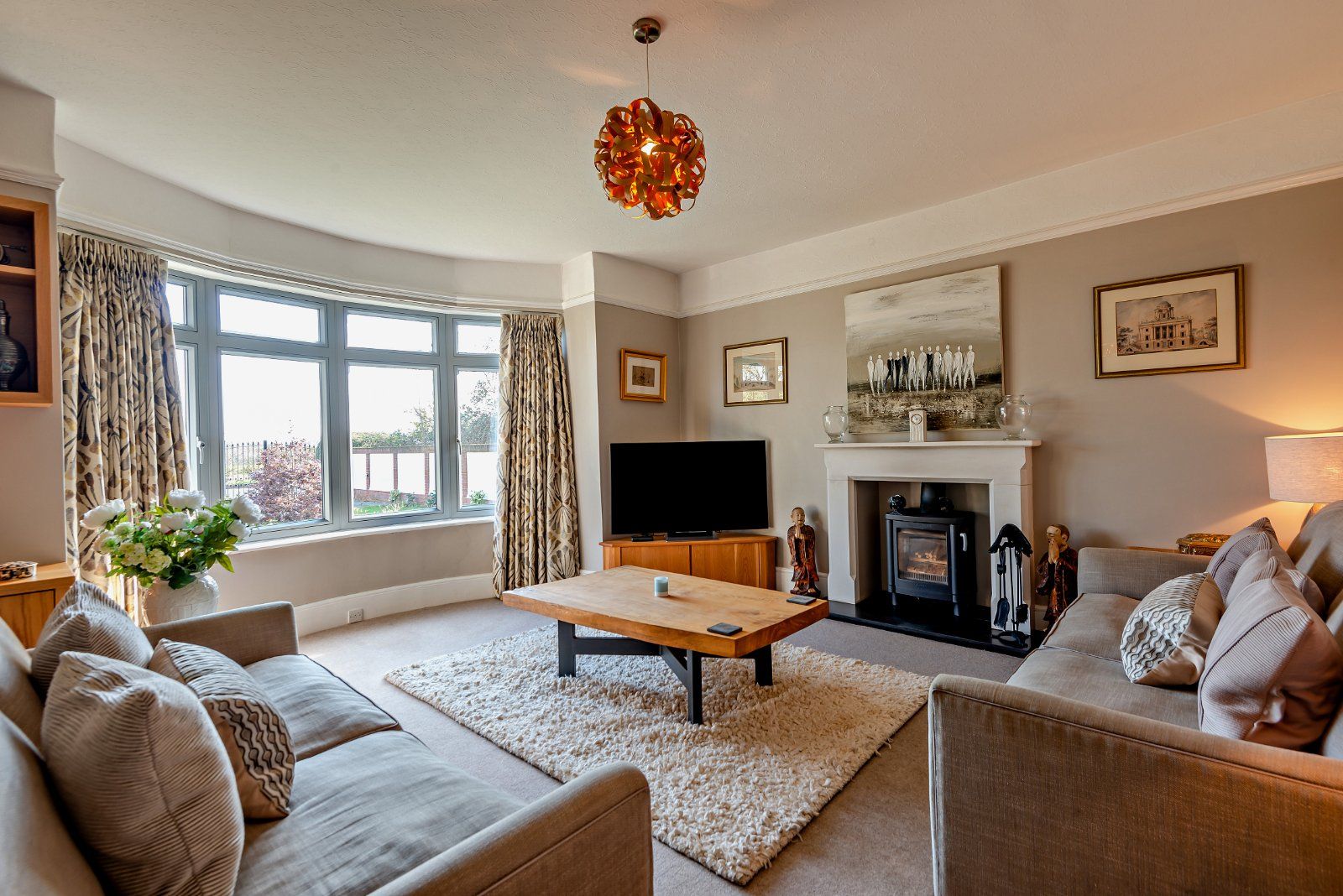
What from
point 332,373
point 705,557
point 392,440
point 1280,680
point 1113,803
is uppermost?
point 332,373

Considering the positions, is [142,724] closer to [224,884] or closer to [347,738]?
[224,884]

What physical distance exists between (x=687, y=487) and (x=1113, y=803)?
11.7ft

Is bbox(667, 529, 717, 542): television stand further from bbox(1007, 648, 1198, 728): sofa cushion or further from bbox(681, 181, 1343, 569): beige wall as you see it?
bbox(1007, 648, 1198, 728): sofa cushion

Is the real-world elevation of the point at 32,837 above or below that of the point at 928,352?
below

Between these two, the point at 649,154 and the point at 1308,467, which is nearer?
the point at 649,154

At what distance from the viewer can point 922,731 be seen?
7.89 ft

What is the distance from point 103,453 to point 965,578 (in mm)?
4825

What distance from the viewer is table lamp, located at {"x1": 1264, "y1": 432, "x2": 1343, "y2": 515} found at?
7.54ft

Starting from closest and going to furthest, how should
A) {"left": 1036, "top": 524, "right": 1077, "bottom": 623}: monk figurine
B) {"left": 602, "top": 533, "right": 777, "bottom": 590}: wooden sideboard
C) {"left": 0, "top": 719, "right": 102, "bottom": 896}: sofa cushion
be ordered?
{"left": 0, "top": 719, "right": 102, "bottom": 896}: sofa cushion, {"left": 1036, "top": 524, "right": 1077, "bottom": 623}: monk figurine, {"left": 602, "top": 533, "right": 777, "bottom": 590}: wooden sideboard

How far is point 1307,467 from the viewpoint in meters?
2.37

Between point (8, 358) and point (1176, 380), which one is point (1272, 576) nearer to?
point (1176, 380)

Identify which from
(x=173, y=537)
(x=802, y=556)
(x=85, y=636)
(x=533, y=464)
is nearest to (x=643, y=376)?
(x=533, y=464)

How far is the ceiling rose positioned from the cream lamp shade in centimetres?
263

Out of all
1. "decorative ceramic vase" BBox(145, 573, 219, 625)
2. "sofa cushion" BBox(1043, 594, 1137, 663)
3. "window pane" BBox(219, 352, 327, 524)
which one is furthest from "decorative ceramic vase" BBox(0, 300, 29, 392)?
"sofa cushion" BBox(1043, 594, 1137, 663)
